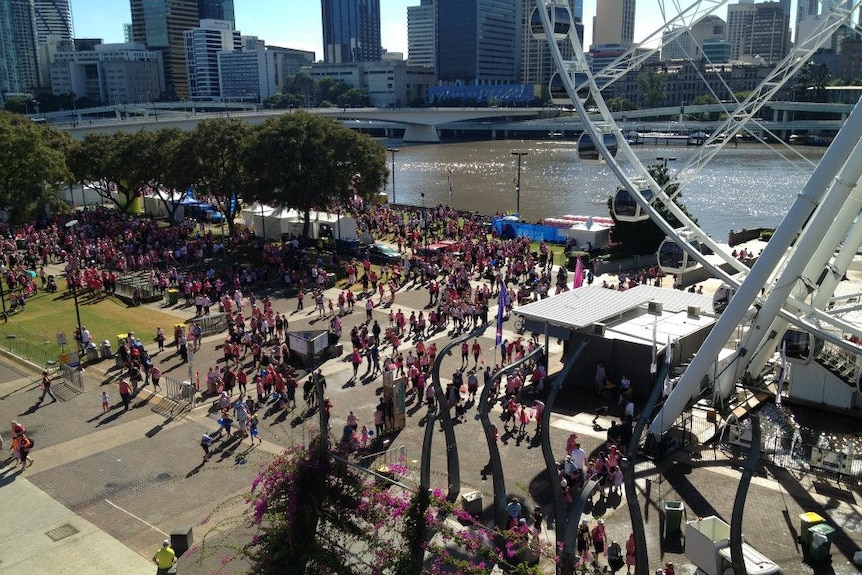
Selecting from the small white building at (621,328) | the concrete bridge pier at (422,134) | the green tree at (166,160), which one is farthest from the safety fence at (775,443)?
the concrete bridge pier at (422,134)

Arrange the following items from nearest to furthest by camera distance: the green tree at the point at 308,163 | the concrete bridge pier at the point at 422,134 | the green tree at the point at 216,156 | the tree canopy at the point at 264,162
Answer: the green tree at the point at 308,163, the tree canopy at the point at 264,162, the green tree at the point at 216,156, the concrete bridge pier at the point at 422,134

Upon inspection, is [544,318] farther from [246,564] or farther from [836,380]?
[246,564]

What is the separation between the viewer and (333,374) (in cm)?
2484

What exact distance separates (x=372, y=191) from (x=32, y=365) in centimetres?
2326

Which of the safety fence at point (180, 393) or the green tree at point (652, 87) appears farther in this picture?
the green tree at point (652, 87)

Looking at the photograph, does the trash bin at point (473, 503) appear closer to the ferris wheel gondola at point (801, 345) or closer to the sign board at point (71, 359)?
the ferris wheel gondola at point (801, 345)

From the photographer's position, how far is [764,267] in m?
18.2

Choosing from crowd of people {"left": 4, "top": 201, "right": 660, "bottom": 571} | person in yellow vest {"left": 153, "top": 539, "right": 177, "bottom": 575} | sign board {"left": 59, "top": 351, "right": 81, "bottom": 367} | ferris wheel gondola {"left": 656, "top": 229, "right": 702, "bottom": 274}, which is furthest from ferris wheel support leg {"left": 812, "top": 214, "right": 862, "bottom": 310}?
sign board {"left": 59, "top": 351, "right": 81, "bottom": 367}

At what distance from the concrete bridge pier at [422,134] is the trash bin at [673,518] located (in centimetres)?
13924

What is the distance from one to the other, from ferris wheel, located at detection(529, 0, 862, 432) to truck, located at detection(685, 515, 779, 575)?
20.9 ft

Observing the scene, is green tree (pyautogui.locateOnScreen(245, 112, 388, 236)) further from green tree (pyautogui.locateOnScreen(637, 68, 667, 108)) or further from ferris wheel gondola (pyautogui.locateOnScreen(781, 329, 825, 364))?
green tree (pyautogui.locateOnScreen(637, 68, 667, 108))

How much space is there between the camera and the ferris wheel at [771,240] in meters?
17.7

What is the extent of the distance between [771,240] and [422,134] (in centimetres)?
13651

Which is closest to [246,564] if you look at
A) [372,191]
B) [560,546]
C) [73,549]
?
[73,549]
